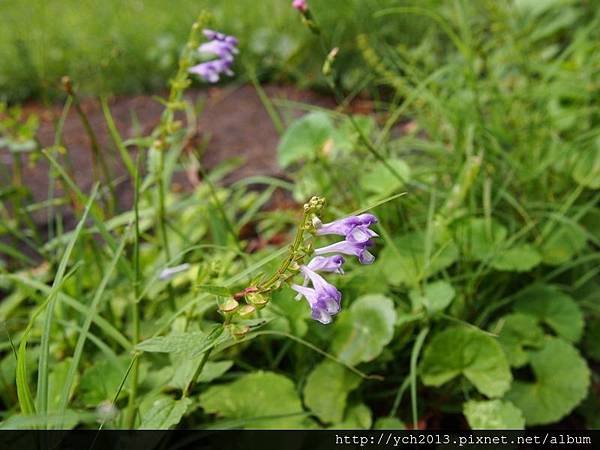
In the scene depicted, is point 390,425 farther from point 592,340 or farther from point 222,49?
point 222,49

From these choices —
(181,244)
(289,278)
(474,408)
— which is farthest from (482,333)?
(181,244)

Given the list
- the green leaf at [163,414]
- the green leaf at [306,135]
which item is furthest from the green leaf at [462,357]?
the green leaf at [306,135]

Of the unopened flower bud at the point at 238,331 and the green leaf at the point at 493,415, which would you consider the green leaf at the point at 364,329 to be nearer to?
the green leaf at the point at 493,415

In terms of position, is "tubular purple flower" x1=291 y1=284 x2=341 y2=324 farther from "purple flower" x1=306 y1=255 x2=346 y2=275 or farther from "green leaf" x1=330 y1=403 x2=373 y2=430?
"green leaf" x1=330 y1=403 x2=373 y2=430

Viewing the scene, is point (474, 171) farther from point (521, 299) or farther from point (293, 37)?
point (293, 37)

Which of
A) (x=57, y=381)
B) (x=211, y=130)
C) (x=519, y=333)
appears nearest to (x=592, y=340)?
(x=519, y=333)
